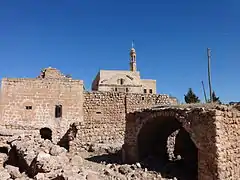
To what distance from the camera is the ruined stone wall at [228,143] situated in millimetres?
10609

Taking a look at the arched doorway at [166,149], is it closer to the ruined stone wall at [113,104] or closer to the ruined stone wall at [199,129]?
the ruined stone wall at [199,129]

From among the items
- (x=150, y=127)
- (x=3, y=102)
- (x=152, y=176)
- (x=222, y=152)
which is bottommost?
(x=152, y=176)

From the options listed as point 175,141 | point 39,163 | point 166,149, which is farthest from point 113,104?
point 39,163

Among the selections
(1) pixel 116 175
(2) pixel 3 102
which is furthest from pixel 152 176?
(2) pixel 3 102

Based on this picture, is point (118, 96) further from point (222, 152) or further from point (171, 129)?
point (222, 152)

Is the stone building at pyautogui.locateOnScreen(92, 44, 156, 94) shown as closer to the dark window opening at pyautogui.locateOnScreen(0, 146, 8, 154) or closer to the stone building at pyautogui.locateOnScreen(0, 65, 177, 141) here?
the stone building at pyautogui.locateOnScreen(0, 65, 177, 141)

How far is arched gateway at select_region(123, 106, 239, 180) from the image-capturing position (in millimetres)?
10914

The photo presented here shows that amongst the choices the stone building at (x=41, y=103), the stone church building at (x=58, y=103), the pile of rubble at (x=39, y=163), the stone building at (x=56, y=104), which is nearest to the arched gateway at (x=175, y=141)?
the pile of rubble at (x=39, y=163)

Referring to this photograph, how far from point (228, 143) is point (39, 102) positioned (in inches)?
576

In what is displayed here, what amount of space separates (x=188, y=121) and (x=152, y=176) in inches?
110

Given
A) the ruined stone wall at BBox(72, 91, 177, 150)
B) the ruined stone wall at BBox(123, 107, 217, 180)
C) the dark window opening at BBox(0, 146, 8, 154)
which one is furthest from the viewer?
the ruined stone wall at BBox(72, 91, 177, 150)

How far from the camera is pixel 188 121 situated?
12062 mm

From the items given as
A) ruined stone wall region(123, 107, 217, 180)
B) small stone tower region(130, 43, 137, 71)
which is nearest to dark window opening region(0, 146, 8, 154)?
ruined stone wall region(123, 107, 217, 180)

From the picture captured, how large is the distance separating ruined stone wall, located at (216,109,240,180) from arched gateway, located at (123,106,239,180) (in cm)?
15
